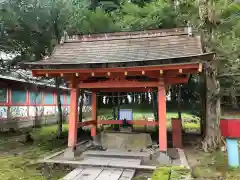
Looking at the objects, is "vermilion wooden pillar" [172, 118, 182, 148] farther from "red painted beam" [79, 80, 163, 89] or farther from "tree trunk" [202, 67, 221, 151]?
"red painted beam" [79, 80, 163, 89]

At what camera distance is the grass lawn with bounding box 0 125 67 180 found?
6945 millimetres

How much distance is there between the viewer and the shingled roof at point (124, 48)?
809 cm

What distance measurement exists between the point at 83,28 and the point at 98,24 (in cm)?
87

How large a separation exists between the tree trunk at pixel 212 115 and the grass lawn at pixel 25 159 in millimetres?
6118

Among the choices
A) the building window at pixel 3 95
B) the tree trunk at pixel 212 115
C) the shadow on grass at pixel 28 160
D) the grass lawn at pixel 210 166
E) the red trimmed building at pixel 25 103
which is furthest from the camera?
the red trimmed building at pixel 25 103

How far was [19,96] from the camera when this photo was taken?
59.2ft

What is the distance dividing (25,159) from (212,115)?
766cm

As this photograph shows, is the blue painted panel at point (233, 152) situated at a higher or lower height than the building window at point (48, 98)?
lower

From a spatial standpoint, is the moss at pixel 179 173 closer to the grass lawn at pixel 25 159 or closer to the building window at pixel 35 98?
the grass lawn at pixel 25 159

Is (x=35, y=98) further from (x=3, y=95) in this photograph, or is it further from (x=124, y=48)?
(x=124, y=48)

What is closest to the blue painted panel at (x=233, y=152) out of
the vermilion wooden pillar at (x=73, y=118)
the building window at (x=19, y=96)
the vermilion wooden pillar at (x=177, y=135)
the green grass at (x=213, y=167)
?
the green grass at (x=213, y=167)

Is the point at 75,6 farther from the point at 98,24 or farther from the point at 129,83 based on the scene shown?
the point at 129,83

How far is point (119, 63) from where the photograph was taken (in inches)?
300

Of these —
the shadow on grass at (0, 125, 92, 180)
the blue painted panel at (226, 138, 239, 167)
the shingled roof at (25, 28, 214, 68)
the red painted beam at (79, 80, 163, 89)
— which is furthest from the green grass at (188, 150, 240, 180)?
the shadow on grass at (0, 125, 92, 180)
